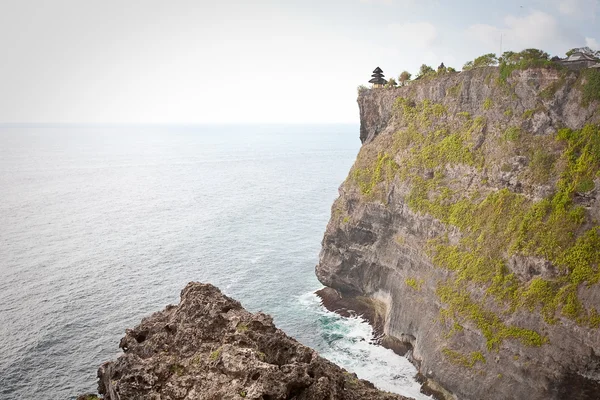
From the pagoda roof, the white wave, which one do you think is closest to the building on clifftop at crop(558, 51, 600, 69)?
the pagoda roof

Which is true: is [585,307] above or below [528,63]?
below

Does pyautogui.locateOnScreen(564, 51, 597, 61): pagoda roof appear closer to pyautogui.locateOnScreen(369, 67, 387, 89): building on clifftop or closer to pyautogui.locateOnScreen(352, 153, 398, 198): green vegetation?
pyautogui.locateOnScreen(352, 153, 398, 198): green vegetation

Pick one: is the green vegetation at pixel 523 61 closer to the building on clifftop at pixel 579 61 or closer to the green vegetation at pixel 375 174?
the building on clifftop at pixel 579 61

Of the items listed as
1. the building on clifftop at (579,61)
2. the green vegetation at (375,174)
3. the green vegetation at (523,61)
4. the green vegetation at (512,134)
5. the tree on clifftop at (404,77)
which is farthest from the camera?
the tree on clifftop at (404,77)

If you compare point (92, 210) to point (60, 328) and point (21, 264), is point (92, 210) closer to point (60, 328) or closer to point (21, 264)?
point (21, 264)

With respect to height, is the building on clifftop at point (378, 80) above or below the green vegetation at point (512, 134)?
above

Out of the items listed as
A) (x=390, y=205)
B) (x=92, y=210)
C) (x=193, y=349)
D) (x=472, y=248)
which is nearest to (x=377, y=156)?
(x=390, y=205)

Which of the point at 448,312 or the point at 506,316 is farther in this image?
the point at 448,312

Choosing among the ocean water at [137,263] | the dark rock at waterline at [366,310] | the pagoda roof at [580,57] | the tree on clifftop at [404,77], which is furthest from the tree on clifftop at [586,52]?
the ocean water at [137,263]
